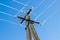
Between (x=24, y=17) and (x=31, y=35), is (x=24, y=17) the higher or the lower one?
the higher one

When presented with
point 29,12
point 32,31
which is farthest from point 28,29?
point 29,12

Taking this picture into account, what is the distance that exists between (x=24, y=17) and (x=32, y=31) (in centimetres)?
153

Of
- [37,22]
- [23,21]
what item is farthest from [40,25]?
[23,21]

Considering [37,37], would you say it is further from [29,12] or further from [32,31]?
[29,12]

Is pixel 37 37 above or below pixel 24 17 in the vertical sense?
below

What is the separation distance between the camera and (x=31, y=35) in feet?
60.6

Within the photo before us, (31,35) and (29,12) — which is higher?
(29,12)

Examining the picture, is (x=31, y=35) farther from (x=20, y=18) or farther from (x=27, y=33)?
(x=20, y=18)

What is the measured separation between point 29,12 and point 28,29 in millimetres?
1615

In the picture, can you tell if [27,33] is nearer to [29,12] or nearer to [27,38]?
[27,38]

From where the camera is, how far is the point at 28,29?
61.4 ft

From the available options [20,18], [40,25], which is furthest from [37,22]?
[20,18]

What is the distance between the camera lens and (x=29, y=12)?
18.6 metres

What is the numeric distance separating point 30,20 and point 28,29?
2.93 feet
